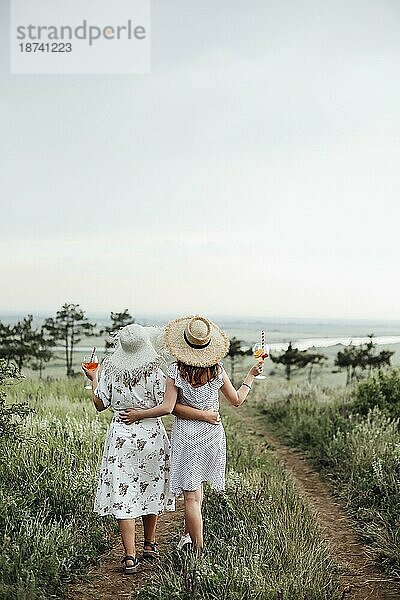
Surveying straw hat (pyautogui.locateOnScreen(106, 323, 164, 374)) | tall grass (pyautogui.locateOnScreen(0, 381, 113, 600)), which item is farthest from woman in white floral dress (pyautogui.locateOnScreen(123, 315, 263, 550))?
tall grass (pyautogui.locateOnScreen(0, 381, 113, 600))

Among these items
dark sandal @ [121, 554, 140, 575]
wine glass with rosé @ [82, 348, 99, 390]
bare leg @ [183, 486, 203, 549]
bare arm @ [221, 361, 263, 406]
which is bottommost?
dark sandal @ [121, 554, 140, 575]

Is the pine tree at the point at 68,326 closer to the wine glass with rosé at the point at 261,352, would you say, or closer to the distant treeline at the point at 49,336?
the distant treeline at the point at 49,336

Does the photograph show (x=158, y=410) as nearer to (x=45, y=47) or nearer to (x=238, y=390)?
(x=238, y=390)

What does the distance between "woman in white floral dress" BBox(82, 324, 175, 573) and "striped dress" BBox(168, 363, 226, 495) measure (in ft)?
0.37

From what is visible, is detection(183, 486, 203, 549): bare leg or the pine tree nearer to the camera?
detection(183, 486, 203, 549): bare leg

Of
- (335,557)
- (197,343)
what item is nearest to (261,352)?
(197,343)

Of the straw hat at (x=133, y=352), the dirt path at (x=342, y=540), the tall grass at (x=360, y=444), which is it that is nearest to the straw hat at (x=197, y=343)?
the straw hat at (x=133, y=352)

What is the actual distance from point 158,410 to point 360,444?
2160 mm

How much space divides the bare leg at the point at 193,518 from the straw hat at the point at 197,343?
1.70 feet

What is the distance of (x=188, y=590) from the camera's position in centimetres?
283

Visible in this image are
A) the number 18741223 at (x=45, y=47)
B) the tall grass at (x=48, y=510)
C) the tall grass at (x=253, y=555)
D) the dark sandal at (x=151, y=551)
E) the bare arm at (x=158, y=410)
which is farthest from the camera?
the number 18741223 at (x=45, y=47)

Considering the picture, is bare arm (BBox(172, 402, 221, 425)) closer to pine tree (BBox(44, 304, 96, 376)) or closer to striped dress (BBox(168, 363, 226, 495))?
striped dress (BBox(168, 363, 226, 495))

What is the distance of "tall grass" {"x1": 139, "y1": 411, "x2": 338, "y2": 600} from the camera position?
9.43 ft

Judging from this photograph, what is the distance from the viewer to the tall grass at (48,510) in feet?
10.0
